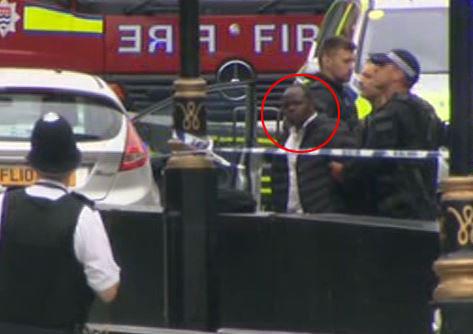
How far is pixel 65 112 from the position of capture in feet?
40.8

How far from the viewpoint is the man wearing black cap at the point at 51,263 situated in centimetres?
666

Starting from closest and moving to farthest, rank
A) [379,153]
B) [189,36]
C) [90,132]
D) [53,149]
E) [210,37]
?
1. [53,149]
2. [189,36]
3. [379,153]
4. [90,132]
5. [210,37]

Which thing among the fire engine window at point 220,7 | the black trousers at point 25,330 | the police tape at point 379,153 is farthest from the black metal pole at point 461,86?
the fire engine window at point 220,7

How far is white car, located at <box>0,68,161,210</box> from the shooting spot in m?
12.1

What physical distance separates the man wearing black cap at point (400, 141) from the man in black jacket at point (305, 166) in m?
0.34

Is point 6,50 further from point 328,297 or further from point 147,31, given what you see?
point 328,297

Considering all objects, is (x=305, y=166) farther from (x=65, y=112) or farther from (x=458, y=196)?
(x=458, y=196)

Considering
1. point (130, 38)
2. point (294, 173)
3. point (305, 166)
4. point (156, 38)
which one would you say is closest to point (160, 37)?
point (156, 38)

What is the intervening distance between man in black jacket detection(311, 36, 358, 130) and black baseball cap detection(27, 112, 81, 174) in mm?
4476

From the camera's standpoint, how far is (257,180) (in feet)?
39.3

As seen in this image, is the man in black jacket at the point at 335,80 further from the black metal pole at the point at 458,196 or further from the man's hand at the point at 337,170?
the black metal pole at the point at 458,196

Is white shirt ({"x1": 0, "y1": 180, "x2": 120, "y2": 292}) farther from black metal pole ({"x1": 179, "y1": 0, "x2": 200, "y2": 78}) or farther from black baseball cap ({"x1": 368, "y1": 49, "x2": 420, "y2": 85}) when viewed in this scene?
black baseball cap ({"x1": 368, "y1": 49, "x2": 420, "y2": 85})

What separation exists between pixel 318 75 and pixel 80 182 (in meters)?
1.94

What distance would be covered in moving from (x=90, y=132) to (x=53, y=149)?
18.5 ft
